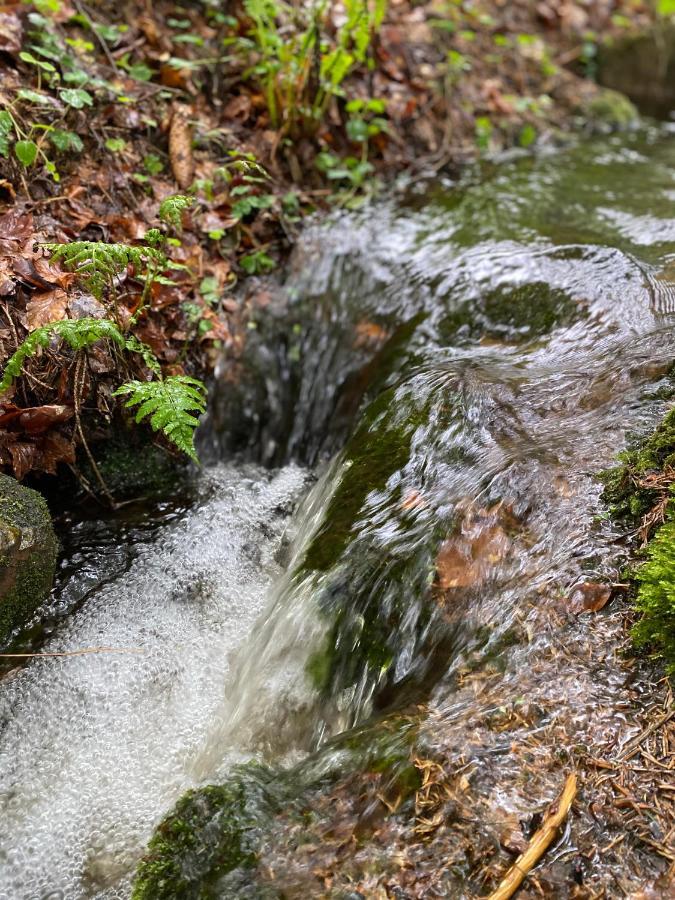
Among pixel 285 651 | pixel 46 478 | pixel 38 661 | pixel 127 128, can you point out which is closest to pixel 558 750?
pixel 285 651

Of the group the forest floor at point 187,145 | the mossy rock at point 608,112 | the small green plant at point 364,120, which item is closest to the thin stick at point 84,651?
the forest floor at point 187,145

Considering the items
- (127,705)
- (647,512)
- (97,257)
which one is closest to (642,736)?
(647,512)

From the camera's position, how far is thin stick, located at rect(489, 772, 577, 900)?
161cm

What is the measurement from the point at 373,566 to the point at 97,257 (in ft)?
6.22

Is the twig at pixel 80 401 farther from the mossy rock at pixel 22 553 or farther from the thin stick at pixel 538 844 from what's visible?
the thin stick at pixel 538 844

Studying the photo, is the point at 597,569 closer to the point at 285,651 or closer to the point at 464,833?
the point at 464,833

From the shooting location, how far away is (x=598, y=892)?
1580 millimetres

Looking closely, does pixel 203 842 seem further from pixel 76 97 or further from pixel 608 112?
pixel 608 112

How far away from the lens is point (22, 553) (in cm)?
→ 279

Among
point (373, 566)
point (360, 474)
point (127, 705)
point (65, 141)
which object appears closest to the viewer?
point (373, 566)

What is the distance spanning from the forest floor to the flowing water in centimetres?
60

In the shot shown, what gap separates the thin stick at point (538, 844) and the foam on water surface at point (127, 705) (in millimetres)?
1179

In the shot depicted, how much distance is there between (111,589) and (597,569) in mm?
2294

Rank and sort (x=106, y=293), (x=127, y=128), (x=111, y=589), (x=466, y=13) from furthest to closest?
(x=466, y=13) < (x=127, y=128) < (x=106, y=293) < (x=111, y=589)
